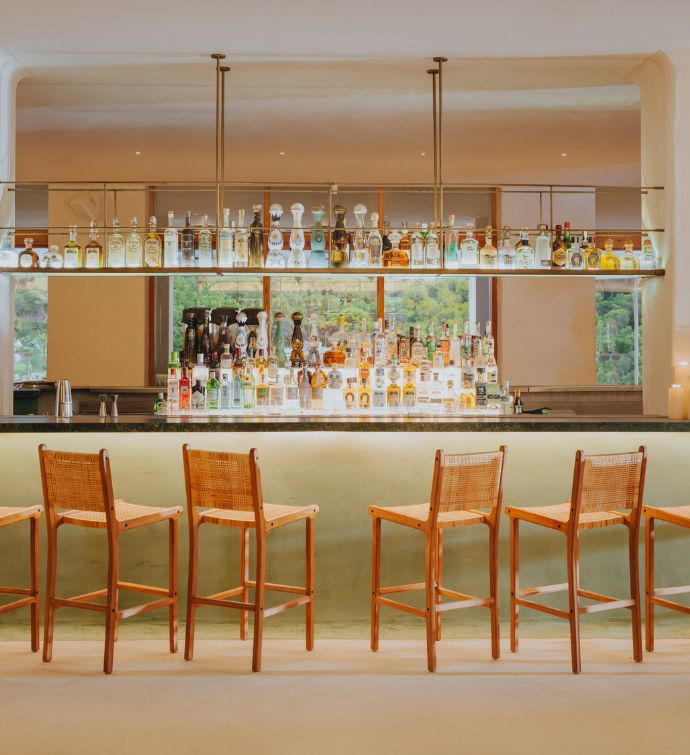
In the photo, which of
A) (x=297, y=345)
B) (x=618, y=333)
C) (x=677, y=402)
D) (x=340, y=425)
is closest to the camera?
(x=340, y=425)

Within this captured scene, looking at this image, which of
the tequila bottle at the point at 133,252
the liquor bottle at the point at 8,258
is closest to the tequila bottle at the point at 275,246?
the tequila bottle at the point at 133,252

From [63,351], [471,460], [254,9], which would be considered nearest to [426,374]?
[471,460]

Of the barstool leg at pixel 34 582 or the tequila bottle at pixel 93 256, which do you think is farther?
the tequila bottle at pixel 93 256

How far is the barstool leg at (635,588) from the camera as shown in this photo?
374 cm

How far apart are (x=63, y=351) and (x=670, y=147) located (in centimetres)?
573

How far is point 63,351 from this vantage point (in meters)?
8.20

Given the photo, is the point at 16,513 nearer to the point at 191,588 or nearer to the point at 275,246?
the point at 191,588

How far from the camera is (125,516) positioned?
12.0 ft

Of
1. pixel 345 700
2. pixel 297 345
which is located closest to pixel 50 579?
pixel 345 700

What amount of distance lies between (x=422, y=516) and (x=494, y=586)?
44cm

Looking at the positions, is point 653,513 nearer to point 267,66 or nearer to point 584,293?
point 267,66

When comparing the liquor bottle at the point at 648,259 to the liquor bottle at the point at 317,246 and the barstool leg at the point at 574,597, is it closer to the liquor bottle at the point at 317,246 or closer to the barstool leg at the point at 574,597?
the liquor bottle at the point at 317,246

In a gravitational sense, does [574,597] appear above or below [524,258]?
below

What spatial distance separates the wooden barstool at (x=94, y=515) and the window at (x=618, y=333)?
615 cm
